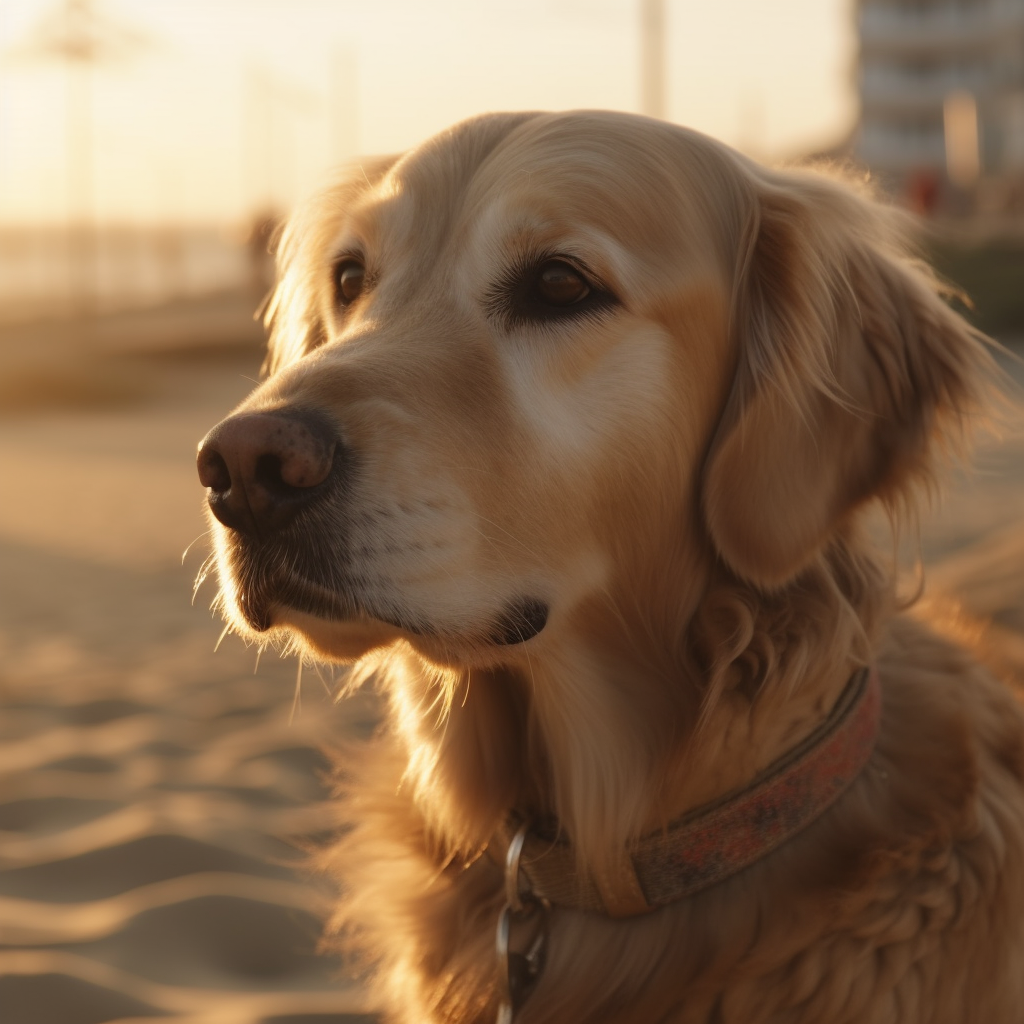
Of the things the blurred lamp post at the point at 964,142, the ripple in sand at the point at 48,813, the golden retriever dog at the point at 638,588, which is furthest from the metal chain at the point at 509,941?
the blurred lamp post at the point at 964,142

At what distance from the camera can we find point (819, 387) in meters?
2.32

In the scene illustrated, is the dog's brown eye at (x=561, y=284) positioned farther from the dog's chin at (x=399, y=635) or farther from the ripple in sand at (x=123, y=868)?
the ripple in sand at (x=123, y=868)

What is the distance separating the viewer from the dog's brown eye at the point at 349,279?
271cm

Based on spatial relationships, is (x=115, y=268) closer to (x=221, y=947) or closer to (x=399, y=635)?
(x=221, y=947)

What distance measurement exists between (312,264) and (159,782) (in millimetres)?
1674

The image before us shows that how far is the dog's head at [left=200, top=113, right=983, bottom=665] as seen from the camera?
2.10m

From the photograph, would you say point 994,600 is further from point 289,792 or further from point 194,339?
point 194,339

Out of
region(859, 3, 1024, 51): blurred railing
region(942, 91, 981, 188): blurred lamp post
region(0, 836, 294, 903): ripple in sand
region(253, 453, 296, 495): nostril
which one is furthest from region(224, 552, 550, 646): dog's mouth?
region(859, 3, 1024, 51): blurred railing

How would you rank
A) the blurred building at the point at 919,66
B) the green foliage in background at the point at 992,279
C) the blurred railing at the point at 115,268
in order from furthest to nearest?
the blurred building at the point at 919,66 → the blurred railing at the point at 115,268 → the green foliage in background at the point at 992,279

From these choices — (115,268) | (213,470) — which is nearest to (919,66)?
(115,268)

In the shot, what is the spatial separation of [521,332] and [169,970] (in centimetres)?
158

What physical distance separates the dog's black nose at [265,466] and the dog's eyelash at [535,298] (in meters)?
0.52

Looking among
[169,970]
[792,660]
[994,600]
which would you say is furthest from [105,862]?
[994,600]

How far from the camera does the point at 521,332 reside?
2.38 meters
